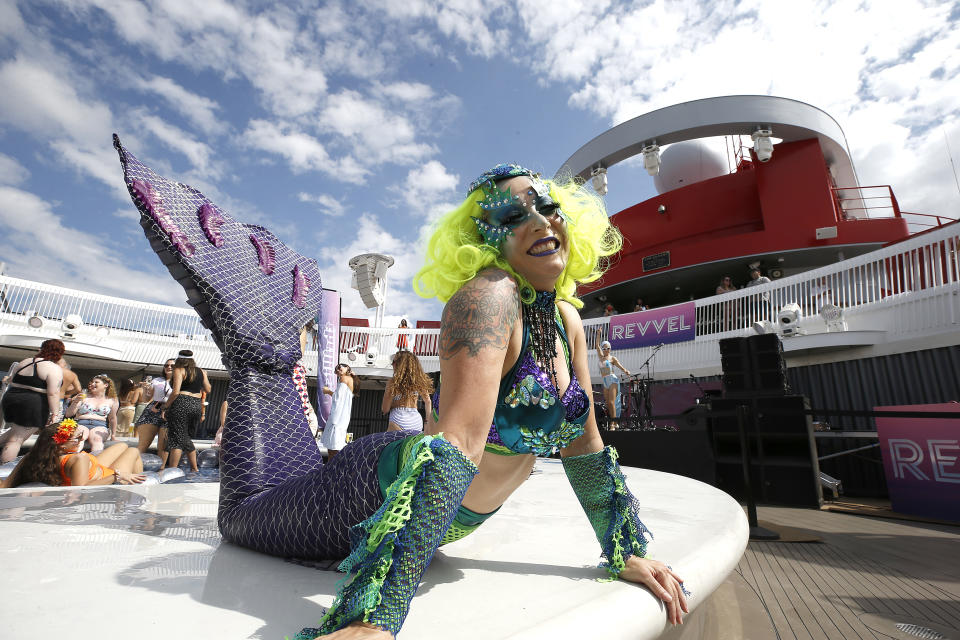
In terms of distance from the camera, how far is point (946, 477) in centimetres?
475

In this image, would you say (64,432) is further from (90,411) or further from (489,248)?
(489,248)

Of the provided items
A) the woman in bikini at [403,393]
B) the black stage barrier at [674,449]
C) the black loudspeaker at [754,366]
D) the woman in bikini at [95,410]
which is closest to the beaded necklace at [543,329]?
the woman in bikini at [403,393]

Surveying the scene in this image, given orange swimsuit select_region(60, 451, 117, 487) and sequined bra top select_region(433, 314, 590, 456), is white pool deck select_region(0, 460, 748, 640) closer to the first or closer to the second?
sequined bra top select_region(433, 314, 590, 456)

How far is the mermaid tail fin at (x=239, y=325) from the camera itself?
1.20 meters

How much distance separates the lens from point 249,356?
49.0 inches

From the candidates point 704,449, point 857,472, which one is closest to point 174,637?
point 704,449

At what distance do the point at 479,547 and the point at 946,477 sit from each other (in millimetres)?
6007

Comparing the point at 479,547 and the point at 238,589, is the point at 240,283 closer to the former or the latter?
the point at 238,589

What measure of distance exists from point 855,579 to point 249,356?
329 cm

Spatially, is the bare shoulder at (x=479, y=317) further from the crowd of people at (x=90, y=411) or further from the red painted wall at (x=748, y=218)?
the red painted wall at (x=748, y=218)

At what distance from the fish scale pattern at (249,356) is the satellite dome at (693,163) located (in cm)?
1731

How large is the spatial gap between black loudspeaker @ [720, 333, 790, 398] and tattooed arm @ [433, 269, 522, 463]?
616 centimetres

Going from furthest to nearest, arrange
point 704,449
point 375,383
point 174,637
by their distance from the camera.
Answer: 1. point 375,383
2. point 704,449
3. point 174,637

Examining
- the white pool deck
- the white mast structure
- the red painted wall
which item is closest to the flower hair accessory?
the white pool deck
